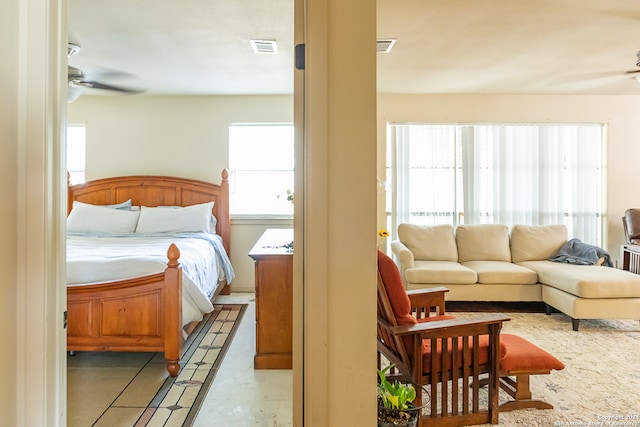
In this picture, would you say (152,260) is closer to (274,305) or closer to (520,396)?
(274,305)

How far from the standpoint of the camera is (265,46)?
318 centimetres

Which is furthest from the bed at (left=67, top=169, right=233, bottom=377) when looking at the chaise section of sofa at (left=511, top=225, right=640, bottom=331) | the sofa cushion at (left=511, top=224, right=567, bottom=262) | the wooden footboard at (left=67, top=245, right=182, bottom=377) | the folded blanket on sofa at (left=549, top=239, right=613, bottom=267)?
the folded blanket on sofa at (left=549, top=239, right=613, bottom=267)

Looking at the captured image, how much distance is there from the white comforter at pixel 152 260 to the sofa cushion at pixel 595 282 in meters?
3.15

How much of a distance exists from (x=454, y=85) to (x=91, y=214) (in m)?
4.42

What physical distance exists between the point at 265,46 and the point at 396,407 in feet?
9.22

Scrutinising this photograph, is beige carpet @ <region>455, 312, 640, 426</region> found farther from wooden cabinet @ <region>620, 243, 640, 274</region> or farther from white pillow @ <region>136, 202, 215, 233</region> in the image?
white pillow @ <region>136, 202, 215, 233</region>

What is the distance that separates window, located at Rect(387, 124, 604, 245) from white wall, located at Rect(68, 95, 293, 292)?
1567 mm

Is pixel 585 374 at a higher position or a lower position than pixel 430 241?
lower

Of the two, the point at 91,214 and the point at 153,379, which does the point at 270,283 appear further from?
the point at 91,214

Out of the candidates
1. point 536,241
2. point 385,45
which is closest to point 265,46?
point 385,45

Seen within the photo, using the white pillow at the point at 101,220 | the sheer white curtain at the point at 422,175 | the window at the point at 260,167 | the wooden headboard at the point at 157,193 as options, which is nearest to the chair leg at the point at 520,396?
the sheer white curtain at the point at 422,175

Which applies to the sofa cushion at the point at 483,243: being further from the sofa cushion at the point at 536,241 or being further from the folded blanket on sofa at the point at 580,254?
the folded blanket on sofa at the point at 580,254

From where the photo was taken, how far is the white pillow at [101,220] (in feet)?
14.0

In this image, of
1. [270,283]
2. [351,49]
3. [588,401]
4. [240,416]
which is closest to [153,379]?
[240,416]
